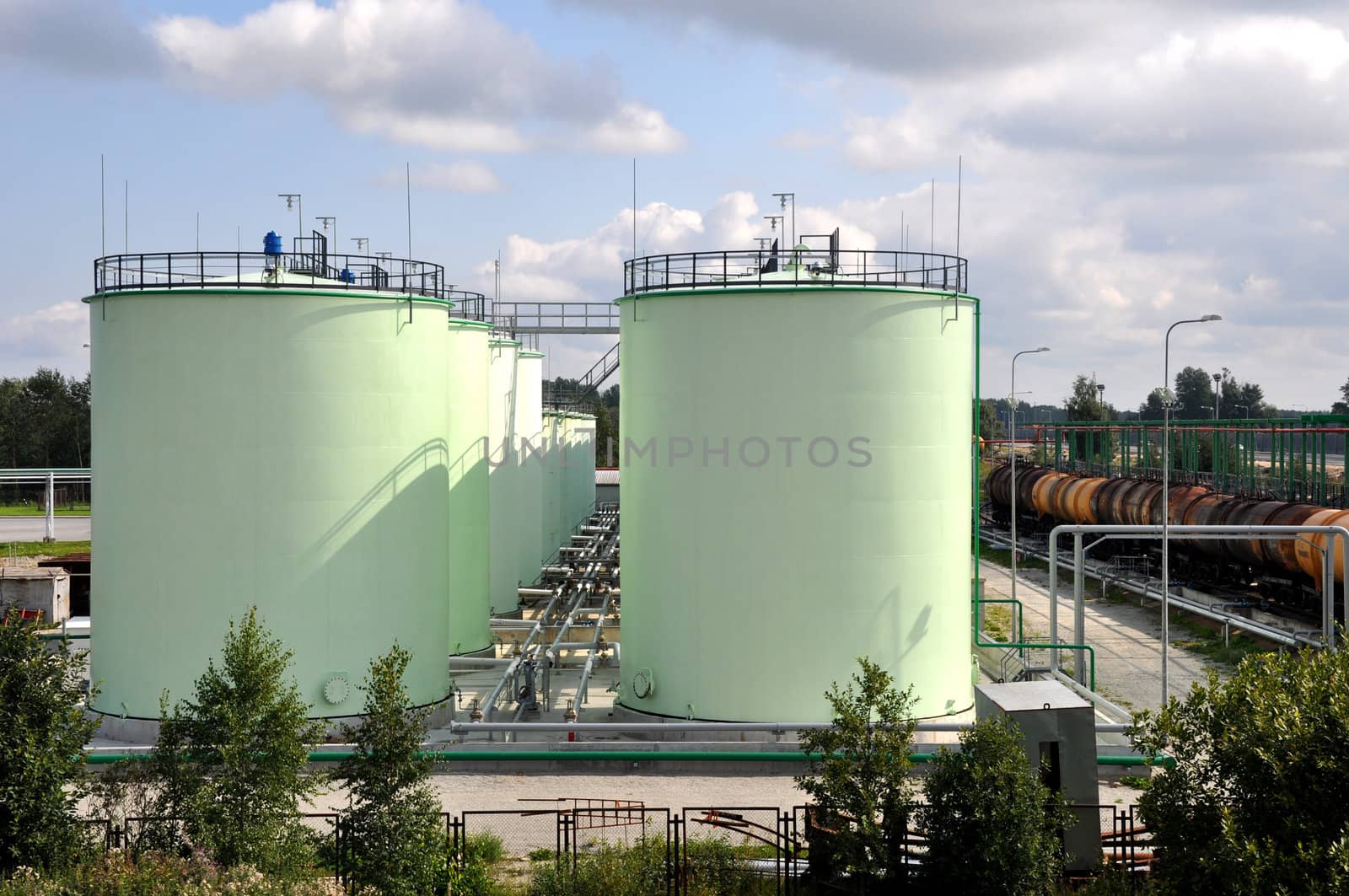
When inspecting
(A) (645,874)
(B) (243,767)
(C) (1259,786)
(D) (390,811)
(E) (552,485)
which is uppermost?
(E) (552,485)

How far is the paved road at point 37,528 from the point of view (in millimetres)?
61125

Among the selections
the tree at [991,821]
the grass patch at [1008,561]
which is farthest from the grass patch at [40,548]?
the tree at [991,821]

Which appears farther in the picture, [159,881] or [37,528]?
[37,528]

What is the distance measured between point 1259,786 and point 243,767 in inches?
444

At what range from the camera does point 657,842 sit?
16766 mm

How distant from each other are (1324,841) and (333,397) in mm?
16834

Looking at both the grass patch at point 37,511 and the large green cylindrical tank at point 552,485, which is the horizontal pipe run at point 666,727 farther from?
the grass patch at point 37,511

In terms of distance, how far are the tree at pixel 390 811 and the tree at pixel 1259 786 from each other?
8.21 meters

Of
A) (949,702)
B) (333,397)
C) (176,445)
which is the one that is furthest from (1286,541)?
(176,445)

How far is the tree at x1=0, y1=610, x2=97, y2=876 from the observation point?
14.9 meters

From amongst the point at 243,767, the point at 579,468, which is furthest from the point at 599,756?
the point at 579,468

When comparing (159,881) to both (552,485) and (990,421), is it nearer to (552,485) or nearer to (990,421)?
(552,485)

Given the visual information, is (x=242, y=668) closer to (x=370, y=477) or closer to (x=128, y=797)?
(x=128, y=797)

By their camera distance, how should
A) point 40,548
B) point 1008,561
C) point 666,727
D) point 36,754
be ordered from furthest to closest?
point 1008,561 → point 40,548 → point 666,727 → point 36,754
